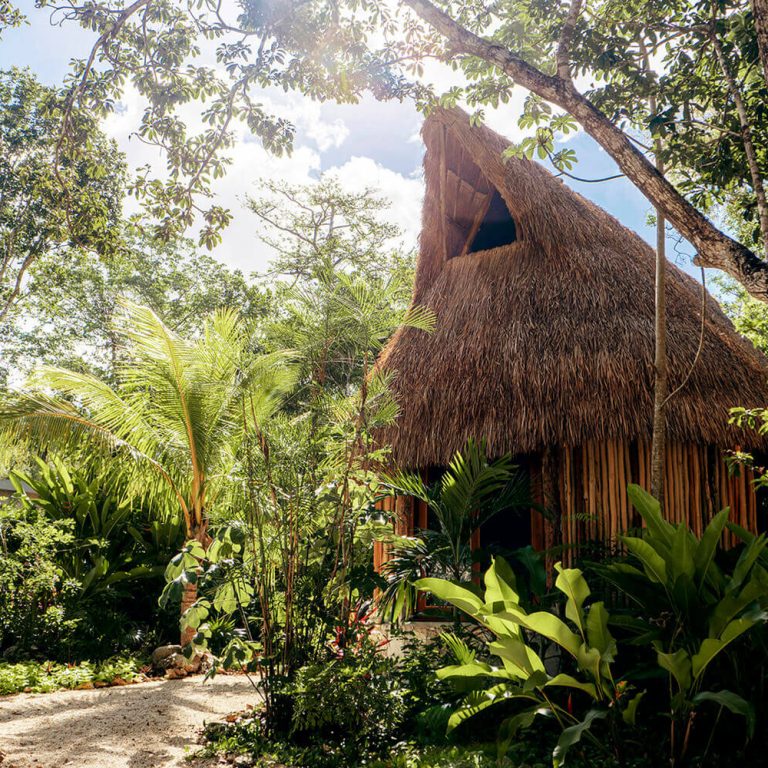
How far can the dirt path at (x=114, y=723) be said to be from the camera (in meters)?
3.28

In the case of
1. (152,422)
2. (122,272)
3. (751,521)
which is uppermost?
(122,272)

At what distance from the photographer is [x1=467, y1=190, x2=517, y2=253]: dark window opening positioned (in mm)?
7656

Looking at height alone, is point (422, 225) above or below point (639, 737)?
above

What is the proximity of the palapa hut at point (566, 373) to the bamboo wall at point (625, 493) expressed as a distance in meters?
0.01

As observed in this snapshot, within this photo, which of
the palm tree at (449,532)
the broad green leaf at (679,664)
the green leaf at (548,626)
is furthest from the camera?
the palm tree at (449,532)

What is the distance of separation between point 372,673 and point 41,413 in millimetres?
3655

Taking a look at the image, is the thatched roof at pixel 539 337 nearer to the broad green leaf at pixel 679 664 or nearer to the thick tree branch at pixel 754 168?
the thick tree branch at pixel 754 168

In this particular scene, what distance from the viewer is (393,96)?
4758 mm

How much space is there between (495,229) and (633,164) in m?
4.73

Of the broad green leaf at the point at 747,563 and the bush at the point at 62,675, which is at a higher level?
the broad green leaf at the point at 747,563

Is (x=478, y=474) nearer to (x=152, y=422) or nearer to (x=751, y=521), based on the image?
(x=751, y=521)

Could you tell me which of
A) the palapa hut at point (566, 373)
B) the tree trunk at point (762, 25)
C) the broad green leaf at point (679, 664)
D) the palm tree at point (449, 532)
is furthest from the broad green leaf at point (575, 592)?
the palapa hut at point (566, 373)

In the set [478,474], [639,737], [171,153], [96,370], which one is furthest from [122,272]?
[639,737]

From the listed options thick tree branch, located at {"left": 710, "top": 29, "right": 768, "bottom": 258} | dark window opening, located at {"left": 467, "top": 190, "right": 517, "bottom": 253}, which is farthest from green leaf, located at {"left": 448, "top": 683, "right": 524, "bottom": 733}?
dark window opening, located at {"left": 467, "top": 190, "right": 517, "bottom": 253}
